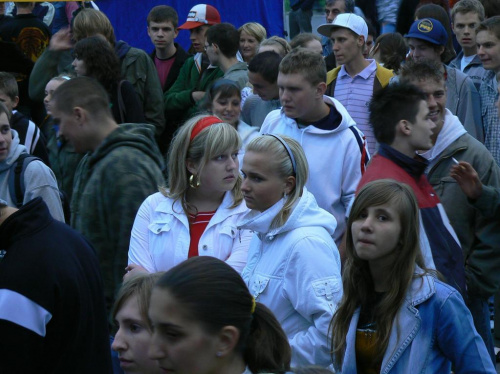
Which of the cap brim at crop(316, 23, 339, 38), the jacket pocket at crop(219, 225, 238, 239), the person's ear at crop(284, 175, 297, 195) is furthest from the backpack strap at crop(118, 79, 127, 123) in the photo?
the person's ear at crop(284, 175, 297, 195)

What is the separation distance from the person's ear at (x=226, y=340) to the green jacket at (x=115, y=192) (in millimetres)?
2012

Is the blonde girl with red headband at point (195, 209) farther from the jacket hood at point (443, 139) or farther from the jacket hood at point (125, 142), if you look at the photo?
the jacket hood at point (443, 139)

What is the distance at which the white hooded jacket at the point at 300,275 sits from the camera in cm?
396

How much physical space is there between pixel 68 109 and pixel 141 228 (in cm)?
86

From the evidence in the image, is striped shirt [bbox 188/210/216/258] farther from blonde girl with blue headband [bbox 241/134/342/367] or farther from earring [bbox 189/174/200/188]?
blonde girl with blue headband [bbox 241/134/342/367]

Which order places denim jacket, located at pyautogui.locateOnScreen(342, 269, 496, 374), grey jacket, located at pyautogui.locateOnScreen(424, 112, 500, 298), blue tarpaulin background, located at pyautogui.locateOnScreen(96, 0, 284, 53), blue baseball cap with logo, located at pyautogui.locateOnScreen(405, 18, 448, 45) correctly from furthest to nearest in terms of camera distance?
blue tarpaulin background, located at pyautogui.locateOnScreen(96, 0, 284, 53) → blue baseball cap with logo, located at pyautogui.locateOnScreen(405, 18, 448, 45) → grey jacket, located at pyautogui.locateOnScreen(424, 112, 500, 298) → denim jacket, located at pyautogui.locateOnScreen(342, 269, 496, 374)

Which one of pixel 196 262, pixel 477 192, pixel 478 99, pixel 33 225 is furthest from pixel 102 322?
pixel 478 99

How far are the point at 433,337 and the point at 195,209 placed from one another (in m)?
1.54

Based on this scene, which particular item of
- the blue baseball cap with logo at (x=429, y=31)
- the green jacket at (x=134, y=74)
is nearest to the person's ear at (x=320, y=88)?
the blue baseball cap with logo at (x=429, y=31)

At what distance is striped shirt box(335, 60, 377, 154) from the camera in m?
7.42

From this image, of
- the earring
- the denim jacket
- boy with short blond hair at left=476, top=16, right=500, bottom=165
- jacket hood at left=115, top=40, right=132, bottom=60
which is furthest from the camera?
jacket hood at left=115, top=40, right=132, bottom=60

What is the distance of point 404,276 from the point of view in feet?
12.2

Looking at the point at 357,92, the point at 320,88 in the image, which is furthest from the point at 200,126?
the point at 357,92

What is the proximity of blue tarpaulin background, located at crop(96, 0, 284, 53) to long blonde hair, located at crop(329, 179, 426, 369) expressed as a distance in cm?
923
